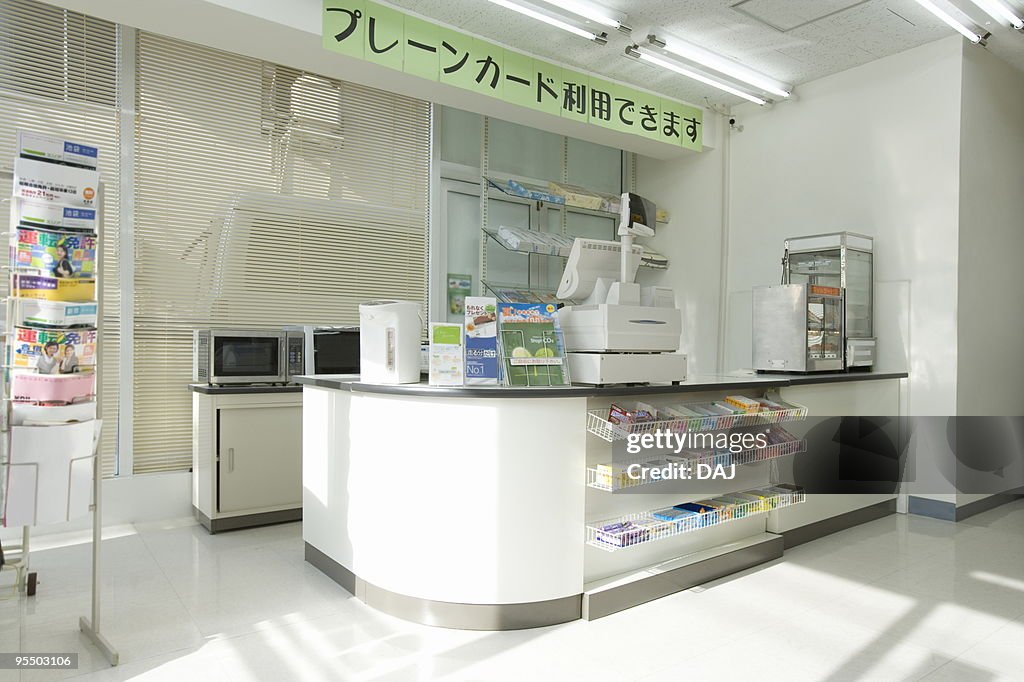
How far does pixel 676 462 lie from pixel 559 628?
3.27 ft

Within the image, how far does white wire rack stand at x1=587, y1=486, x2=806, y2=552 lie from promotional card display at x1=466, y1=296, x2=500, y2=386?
872 mm

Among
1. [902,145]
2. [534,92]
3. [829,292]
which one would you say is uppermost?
[534,92]

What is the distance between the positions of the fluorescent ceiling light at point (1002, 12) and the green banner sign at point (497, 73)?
7.89 ft

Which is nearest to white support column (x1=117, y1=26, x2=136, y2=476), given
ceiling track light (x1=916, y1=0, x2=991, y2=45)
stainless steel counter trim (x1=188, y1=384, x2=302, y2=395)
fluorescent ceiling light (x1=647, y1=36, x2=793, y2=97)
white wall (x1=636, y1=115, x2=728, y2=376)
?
stainless steel counter trim (x1=188, y1=384, x2=302, y2=395)

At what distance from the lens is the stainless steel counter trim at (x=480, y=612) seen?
2973 mm

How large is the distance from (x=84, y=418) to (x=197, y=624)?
1077 millimetres

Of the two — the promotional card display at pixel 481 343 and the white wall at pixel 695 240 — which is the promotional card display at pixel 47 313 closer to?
the promotional card display at pixel 481 343

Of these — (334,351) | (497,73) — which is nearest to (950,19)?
(497,73)

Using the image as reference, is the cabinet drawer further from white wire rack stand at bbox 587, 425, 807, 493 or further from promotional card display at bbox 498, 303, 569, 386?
white wire rack stand at bbox 587, 425, 807, 493

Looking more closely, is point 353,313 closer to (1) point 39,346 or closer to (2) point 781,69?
(1) point 39,346

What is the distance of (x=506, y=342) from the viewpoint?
319cm

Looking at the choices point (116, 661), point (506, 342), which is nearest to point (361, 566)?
point (116, 661)

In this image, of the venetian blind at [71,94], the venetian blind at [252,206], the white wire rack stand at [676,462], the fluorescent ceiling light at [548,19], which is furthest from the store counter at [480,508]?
the fluorescent ceiling light at [548,19]

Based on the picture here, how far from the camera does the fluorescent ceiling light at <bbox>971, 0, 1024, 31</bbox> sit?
4453 millimetres
